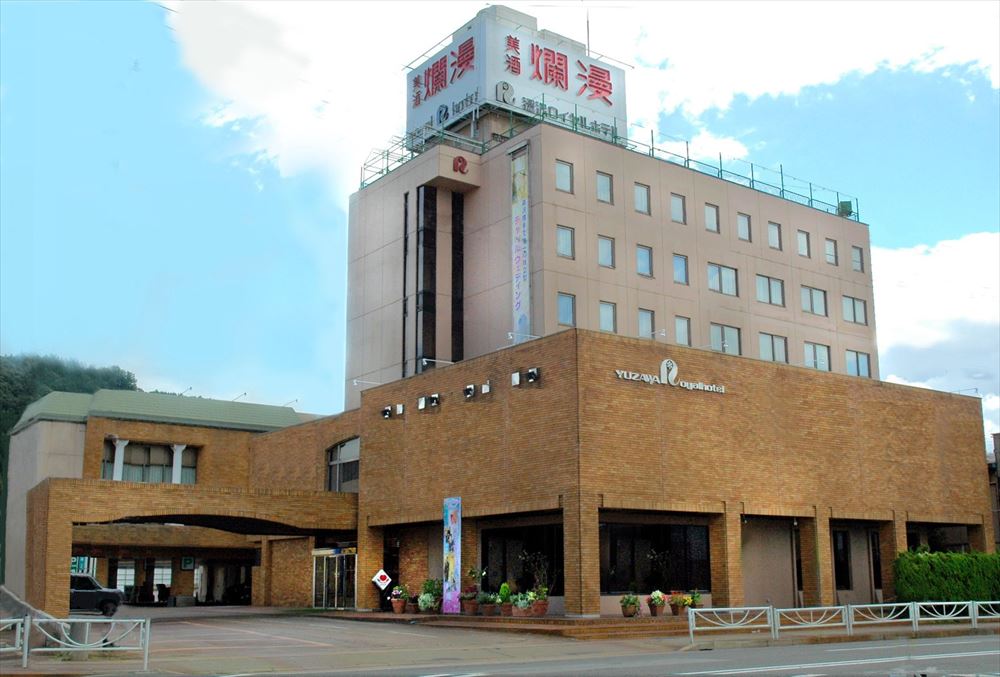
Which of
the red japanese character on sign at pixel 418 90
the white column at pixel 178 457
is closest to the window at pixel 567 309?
the red japanese character on sign at pixel 418 90

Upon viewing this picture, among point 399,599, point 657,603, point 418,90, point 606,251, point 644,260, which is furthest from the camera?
point 418,90

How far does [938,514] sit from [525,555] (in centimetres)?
1606

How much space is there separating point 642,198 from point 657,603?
878 inches

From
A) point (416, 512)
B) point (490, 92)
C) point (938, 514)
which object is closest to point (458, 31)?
point (490, 92)

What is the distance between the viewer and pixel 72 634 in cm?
2078

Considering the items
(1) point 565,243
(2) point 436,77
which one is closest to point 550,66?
(2) point 436,77

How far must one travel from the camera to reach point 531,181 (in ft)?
150

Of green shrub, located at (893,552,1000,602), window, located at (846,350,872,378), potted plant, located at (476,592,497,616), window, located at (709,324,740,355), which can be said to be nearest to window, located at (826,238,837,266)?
window, located at (846,350,872,378)

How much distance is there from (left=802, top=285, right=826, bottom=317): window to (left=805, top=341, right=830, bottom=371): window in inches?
67.3

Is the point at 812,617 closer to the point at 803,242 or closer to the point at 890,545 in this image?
the point at 890,545

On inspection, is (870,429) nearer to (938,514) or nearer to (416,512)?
(938,514)

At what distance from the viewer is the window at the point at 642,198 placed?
4838cm

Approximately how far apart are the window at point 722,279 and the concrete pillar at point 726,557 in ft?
61.6

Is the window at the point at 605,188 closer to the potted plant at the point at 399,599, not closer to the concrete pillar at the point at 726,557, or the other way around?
the concrete pillar at the point at 726,557
